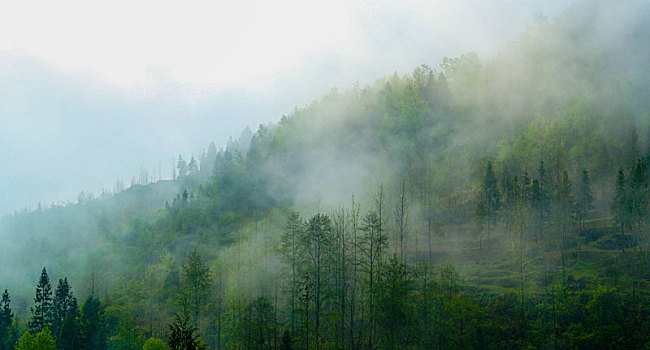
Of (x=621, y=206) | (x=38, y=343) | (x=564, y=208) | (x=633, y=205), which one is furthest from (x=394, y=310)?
(x=633, y=205)

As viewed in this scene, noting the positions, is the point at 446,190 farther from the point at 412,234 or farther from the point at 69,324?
the point at 69,324

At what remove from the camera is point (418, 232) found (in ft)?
362

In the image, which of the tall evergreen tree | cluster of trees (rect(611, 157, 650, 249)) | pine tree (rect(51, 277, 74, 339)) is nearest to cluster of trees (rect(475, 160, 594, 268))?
the tall evergreen tree

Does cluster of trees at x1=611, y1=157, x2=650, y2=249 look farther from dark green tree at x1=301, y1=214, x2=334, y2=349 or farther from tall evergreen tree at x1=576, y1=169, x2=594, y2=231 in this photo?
dark green tree at x1=301, y1=214, x2=334, y2=349

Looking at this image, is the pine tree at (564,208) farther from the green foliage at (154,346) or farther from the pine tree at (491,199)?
the green foliage at (154,346)

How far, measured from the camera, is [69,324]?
8100cm

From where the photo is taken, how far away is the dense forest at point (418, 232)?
67188 mm

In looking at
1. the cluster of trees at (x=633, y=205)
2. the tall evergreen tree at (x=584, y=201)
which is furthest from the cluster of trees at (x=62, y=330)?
the cluster of trees at (x=633, y=205)

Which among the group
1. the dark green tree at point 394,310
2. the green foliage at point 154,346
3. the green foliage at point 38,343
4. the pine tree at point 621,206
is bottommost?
the green foliage at point 154,346

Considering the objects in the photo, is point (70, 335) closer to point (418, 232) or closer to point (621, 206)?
point (418, 232)

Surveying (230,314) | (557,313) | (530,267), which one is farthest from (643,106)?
(230,314)

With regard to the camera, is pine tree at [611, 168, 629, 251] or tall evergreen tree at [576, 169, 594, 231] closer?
pine tree at [611, 168, 629, 251]

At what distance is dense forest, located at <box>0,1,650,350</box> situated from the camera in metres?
67.2

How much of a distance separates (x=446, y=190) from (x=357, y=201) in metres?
23.3
